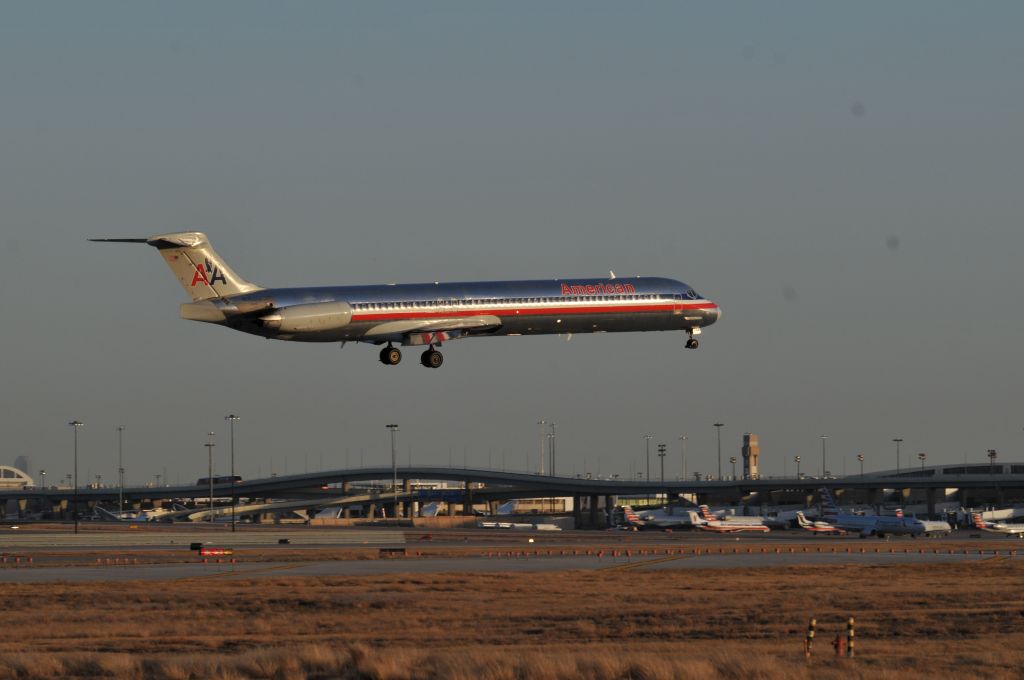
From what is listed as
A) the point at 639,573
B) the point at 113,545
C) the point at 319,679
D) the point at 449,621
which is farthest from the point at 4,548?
the point at 319,679

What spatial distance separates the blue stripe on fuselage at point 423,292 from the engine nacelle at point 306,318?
1.59 ft

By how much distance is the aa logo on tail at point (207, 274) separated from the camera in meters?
72.8

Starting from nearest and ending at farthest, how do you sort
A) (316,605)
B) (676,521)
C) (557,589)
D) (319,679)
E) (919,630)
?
(319,679)
(919,630)
(316,605)
(557,589)
(676,521)

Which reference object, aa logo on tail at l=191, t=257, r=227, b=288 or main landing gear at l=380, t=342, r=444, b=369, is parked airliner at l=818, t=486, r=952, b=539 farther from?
aa logo on tail at l=191, t=257, r=227, b=288

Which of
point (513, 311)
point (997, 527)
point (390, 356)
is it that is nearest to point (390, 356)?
point (390, 356)

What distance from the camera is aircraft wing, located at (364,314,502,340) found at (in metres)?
71.7

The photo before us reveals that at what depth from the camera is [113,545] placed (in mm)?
103562

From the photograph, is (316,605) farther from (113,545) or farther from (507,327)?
(113,545)

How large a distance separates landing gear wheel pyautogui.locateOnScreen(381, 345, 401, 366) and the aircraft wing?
1601 millimetres

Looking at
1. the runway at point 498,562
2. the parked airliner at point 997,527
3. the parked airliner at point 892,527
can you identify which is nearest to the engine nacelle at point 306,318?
the runway at point 498,562

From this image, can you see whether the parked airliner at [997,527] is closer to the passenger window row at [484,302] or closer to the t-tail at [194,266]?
the passenger window row at [484,302]

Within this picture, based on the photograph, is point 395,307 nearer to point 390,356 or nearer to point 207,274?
point 390,356

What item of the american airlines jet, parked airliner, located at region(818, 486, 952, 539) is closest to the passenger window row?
the american airlines jet

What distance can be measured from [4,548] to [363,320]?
38.6 metres
